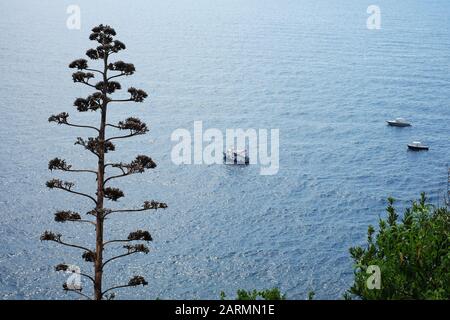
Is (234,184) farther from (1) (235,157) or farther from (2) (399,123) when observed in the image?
(2) (399,123)

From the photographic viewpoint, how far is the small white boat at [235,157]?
120 meters

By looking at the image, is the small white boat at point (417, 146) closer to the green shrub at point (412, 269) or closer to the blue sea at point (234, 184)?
the blue sea at point (234, 184)

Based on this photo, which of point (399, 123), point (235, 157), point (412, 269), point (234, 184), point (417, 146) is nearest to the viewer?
point (412, 269)

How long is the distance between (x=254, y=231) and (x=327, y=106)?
7431cm

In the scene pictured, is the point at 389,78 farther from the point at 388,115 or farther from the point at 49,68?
the point at 49,68

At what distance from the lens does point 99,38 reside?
2411cm

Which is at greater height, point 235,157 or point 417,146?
point 417,146

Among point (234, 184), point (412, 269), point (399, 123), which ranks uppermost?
point (399, 123)

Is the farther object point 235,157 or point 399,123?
point 399,123

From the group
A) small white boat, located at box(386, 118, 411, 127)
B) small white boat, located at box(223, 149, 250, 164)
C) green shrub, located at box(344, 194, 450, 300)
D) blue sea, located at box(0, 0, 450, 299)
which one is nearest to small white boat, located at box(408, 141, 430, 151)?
blue sea, located at box(0, 0, 450, 299)

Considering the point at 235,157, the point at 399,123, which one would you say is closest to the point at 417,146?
the point at 399,123

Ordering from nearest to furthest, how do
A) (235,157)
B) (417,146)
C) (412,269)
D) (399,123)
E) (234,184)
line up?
1. (412,269)
2. (234,184)
3. (235,157)
4. (417,146)
5. (399,123)

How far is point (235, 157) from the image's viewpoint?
120 metres
